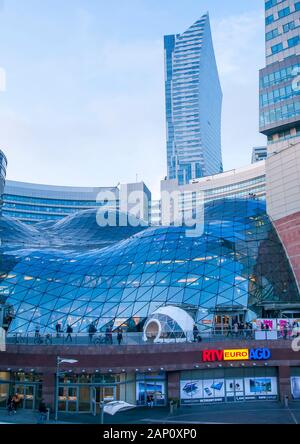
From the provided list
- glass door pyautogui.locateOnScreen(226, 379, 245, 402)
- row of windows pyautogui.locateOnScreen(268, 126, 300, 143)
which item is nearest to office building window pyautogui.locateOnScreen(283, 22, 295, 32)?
row of windows pyautogui.locateOnScreen(268, 126, 300, 143)

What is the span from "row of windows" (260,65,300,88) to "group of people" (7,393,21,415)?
58.1 meters

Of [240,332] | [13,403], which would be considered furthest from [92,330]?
[240,332]

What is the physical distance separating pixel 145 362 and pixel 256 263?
20.3m

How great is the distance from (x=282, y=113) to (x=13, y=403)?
179 ft

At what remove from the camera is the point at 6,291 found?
182ft

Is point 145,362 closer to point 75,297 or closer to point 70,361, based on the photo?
point 70,361

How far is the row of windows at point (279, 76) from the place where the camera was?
222 ft

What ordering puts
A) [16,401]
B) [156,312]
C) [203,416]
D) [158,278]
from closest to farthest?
[203,416] < [16,401] < [156,312] < [158,278]

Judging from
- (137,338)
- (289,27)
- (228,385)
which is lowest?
(228,385)

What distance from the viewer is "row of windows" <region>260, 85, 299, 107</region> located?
6685 cm

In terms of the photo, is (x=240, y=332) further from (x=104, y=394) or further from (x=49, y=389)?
(x=49, y=389)

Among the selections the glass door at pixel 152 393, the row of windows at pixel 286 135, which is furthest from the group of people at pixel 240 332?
the row of windows at pixel 286 135

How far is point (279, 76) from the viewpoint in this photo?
69.4m

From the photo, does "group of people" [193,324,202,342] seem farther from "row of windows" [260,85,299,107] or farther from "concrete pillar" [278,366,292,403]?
"row of windows" [260,85,299,107]
